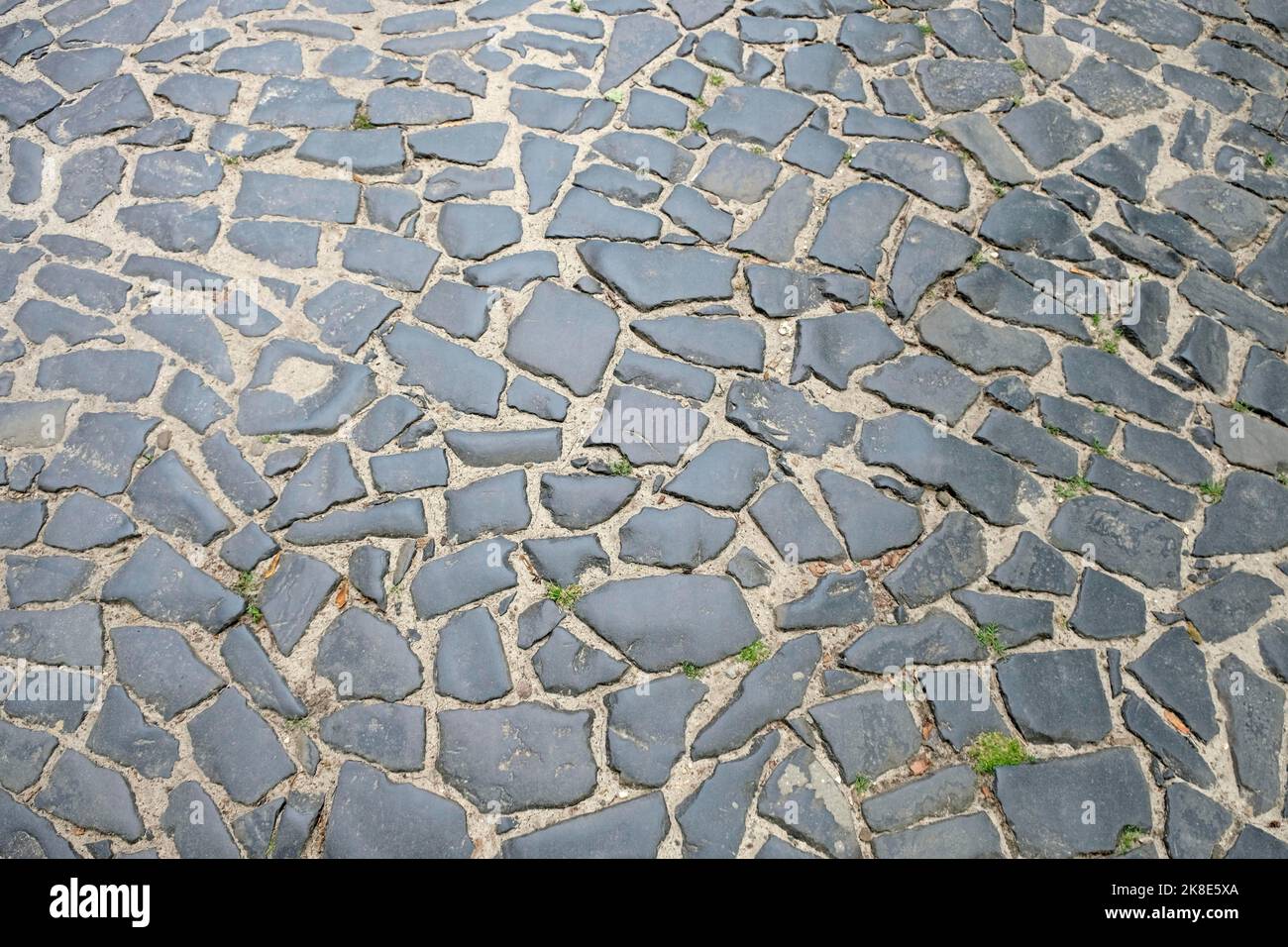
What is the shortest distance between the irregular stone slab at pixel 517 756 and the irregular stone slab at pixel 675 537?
0.66 meters

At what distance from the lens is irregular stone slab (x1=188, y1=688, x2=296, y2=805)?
3504mm

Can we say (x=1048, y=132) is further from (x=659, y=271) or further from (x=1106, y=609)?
(x=1106, y=609)

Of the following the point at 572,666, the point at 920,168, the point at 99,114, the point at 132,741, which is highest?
the point at 920,168

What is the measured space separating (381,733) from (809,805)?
56.4 inches

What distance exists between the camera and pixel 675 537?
409cm

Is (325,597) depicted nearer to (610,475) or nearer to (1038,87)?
(610,475)

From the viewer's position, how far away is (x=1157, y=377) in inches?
187

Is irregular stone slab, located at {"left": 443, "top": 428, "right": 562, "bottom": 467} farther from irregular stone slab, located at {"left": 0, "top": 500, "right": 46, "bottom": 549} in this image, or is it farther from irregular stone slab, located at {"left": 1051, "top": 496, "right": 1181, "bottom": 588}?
irregular stone slab, located at {"left": 1051, "top": 496, "right": 1181, "bottom": 588}

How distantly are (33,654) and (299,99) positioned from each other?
311 cm

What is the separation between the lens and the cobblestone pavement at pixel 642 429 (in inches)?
140

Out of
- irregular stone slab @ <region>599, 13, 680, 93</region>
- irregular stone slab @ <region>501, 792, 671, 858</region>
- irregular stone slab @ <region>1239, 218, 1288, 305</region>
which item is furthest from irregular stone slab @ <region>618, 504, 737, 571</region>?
irregular stone slab @ <region>1239, 218, 1288, 305</region>

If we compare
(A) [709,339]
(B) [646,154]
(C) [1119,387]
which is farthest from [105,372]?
(C) [1119,387]

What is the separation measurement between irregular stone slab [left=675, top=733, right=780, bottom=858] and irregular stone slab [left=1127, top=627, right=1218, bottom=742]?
4.57 ft

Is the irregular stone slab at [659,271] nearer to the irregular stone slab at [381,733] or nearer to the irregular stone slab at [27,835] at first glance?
the irregular stone slab at [381,733]
